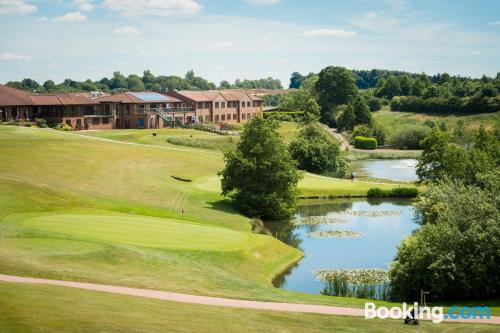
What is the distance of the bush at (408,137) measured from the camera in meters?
132

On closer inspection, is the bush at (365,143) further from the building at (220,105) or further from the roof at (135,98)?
the roof at (135,98)

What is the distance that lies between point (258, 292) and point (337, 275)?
37.9 ft

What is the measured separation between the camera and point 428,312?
28.9 m

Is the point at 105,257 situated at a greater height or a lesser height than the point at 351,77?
lesser

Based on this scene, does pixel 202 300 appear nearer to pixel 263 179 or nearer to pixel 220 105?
pixel 263 179

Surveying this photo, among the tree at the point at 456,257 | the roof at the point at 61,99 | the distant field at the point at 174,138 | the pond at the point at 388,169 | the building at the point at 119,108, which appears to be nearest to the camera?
the tree at the point at 456,257

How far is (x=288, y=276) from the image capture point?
147 ft

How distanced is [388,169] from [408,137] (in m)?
30.0

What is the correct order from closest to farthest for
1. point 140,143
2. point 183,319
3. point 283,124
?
1. point 183,319
2. point 140,143
3. point 283,124

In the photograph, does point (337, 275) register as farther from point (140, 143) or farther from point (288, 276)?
point (140, 143)

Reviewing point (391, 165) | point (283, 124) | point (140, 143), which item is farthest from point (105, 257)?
point (283, 124)

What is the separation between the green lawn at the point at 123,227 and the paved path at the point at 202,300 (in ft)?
3.69

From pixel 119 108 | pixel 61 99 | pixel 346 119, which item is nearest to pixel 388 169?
pixel 346 119

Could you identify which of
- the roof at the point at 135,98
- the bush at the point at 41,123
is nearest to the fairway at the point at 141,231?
the bush at the point at 41,123
